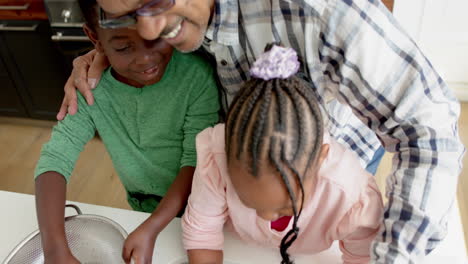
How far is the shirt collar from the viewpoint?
756 mm

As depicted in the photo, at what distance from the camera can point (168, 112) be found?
3.17 ft

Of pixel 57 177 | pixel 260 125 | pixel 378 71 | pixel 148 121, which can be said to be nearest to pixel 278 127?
pixel 260 125

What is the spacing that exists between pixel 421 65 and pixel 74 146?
0.73 metres

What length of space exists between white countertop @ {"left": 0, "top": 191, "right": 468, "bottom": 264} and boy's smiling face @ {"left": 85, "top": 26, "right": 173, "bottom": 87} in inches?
11.8

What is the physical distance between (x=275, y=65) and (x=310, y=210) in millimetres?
273

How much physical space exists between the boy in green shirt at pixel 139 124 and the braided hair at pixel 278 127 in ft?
1.01

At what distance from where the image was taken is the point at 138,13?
0.69m

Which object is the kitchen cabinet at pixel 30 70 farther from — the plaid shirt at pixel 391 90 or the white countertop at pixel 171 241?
the plaid shirt at pixel 391 90

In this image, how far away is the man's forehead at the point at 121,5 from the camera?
683 millimetres

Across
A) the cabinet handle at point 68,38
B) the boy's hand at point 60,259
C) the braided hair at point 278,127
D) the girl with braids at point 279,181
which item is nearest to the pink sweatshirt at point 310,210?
the girl with braids at point 279,181

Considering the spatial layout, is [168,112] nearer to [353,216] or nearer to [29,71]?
[353,216]

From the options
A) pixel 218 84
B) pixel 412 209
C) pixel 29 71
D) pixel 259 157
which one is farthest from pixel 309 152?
pixel 29 71

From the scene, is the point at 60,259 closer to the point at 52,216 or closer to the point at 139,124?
the point at 52,216

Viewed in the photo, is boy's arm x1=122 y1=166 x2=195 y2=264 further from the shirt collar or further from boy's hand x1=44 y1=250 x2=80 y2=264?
the shirt collar
